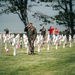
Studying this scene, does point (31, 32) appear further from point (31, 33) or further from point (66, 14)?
point (66, 14)

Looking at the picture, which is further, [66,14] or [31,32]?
[66,14]

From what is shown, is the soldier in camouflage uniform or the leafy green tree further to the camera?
the leafy green tree

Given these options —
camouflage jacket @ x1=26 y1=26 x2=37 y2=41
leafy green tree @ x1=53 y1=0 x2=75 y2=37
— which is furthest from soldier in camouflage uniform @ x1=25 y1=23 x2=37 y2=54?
leafy green tree @ x1=53 y1=0 x2=75 y2=37

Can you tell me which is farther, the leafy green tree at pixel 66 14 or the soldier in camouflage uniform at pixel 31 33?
the leafy green tree at pixel 66 14

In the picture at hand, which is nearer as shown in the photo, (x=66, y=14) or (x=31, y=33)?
(x=31, y=33)

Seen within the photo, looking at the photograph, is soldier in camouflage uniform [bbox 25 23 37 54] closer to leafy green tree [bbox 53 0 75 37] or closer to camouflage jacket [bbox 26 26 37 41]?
camouflage jacket [bbox 26 26 37 41]

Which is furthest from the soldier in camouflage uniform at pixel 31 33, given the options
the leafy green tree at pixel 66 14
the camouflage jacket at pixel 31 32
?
the leafy green tree at pixel 66 14

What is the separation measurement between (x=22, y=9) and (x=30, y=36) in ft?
6.26

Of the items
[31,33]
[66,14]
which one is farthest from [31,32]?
[66,14]

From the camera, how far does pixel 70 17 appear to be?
52625 mm

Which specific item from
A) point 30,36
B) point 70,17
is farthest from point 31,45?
point 70,17

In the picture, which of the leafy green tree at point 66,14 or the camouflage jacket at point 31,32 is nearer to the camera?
the camouflage jacket at point 31,32

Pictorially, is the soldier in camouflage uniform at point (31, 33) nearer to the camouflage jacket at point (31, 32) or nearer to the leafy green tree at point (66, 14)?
the camouflage jacket at point (31, 32)

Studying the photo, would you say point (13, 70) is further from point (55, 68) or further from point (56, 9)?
point (56, 9)
